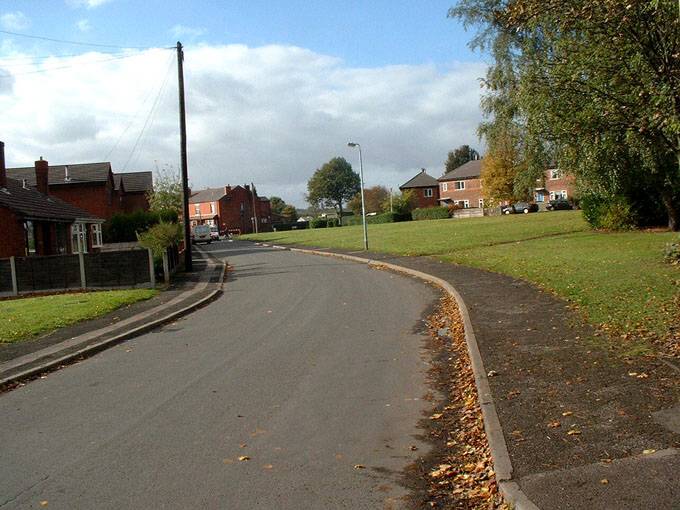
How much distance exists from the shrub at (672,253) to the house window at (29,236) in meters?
24.4

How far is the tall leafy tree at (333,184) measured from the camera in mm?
149125

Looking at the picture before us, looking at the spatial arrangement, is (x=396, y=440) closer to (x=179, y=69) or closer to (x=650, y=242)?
(x=650, y=242)

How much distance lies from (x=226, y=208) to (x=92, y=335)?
101765 millimetres

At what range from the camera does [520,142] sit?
31.3 meters

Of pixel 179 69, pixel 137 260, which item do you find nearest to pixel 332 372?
pixel 137 260

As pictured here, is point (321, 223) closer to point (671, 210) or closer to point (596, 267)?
point (671, 210)

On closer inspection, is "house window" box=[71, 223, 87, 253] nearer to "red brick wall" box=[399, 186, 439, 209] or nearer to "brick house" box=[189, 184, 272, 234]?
"brick house" box=[189, 184, 272, 234]

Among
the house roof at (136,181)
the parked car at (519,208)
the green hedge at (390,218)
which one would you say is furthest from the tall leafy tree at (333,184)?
the house roof at (136,181)

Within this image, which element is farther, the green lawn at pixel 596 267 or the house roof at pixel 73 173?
the house roof at pixel 73 173

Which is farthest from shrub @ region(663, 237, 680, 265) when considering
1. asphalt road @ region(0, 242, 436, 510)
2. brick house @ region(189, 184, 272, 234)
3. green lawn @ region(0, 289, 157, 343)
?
brick house @ region(189, 184, 272, 234)

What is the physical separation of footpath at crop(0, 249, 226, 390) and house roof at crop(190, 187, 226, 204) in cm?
9540

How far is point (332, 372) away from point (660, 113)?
7.01 m

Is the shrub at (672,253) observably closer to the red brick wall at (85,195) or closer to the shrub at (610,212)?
the shrub at (610,212)

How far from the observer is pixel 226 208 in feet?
372
